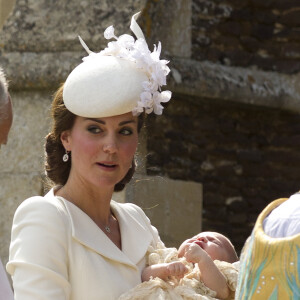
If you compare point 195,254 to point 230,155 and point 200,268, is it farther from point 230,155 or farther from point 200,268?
point 230,155

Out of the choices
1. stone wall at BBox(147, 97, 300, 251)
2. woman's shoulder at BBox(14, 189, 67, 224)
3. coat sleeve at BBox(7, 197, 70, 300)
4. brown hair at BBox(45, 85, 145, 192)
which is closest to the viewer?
coat sleeve at BBox(7, 197, 70, 300)

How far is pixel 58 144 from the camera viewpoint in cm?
407

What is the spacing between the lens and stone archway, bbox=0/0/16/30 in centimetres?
621

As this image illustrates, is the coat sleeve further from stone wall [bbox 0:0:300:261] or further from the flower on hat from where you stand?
stone wall [bbox 0:0:300:261]

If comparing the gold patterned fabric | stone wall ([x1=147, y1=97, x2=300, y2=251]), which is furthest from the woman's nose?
stone wall ([x1=147, y1=97, x2=300, y2=251])

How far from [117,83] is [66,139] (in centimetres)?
30

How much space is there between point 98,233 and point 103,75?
23.0 inches

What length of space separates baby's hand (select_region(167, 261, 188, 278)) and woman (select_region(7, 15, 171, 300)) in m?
0.13

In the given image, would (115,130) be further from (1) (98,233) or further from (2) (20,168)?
(2) (20,168)

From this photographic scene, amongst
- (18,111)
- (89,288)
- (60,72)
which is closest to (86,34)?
(60,72)

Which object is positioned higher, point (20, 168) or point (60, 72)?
point (60, 72)

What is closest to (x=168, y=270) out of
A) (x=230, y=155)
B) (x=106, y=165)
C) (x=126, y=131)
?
(x=106, y=165)

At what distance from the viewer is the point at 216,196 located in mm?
6469

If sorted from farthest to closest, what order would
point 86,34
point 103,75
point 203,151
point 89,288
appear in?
point 203,151, point 86,34, point 103,75, point 89,288
